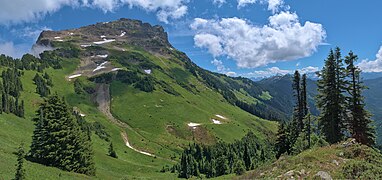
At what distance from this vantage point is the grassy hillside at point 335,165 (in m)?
24.6

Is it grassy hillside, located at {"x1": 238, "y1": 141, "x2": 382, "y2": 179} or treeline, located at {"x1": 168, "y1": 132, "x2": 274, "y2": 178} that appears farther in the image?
treeline, located at {"x1": 168, "y1": 132, "x2": 274, "y2": 178}

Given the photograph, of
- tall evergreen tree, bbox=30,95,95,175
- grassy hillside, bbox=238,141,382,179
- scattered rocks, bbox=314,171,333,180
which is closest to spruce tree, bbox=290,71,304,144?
grassy hillside, bbox=238,141,382,179

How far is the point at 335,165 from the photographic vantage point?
89.1 ft

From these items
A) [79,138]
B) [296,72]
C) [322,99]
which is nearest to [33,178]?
[79,138]

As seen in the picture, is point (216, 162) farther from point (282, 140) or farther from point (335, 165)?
point (335, 165)

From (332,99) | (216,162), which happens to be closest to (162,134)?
(216,162)

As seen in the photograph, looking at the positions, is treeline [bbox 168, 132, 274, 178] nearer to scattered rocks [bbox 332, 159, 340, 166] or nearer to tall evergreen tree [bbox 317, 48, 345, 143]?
tall evergreen tree [bbox 317, 48, 345, 143]

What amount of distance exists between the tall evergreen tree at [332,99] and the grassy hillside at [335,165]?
56.9 feet

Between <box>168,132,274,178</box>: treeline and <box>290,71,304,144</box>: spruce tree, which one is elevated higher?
<box>290,71,304,144</box>: spruce tree

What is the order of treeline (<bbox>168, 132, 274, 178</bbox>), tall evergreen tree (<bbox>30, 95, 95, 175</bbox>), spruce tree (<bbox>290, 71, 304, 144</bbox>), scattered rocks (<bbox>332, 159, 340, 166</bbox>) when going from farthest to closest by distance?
treeline (<bbox>168, 132, 274, 178</bbox>)
spruce tree (<bbox>290, 71, 304, 144</bbox>)
tall evergreen tree (<bbox>30, 95, 95, 175</bbox>)
scattered rocks (<bbox>332, 159, 340, 166</bbox>)

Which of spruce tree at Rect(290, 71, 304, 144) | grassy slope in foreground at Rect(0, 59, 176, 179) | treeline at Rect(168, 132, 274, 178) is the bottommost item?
treeline at Rect(168, 132, 274, 178)

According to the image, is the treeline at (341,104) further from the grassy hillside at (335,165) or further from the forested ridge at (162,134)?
the grassy hillside at (335,165)

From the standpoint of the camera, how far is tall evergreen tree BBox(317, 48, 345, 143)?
4912cm

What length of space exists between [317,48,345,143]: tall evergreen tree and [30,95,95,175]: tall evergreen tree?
124 ft
